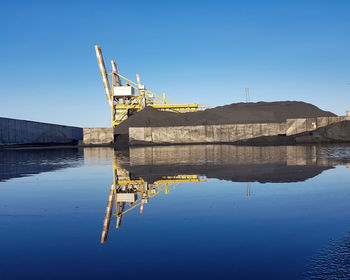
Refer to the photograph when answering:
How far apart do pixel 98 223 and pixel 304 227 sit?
→ 2.28 meters

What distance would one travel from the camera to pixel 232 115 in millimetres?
45594

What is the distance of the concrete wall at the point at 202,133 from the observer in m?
33.2

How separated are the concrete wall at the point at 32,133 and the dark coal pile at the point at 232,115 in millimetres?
10291

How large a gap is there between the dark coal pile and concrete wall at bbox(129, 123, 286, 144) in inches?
125

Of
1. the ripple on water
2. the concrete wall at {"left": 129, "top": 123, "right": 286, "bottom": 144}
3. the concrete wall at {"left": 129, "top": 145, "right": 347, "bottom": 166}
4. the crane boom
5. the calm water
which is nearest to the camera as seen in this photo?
the ripple on water

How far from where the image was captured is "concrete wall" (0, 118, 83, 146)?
33281 mm

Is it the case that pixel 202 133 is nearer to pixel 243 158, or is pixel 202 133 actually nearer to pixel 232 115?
pixel 232 115

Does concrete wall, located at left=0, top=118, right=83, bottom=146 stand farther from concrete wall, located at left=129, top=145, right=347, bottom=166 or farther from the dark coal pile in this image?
concrete wall, located at left=129, top=145, right=347, bottom=166

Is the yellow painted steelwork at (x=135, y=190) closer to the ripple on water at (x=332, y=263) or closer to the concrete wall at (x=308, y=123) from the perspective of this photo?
the ripple on water at (x=332, y=263)

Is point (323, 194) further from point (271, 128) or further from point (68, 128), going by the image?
point (68, 128)

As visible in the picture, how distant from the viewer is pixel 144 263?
8.25 feet

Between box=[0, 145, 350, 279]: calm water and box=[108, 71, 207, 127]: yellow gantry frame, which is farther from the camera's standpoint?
box=[108, 71, 207, 127]: yellow gantry frame

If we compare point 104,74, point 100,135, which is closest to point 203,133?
point 100,135

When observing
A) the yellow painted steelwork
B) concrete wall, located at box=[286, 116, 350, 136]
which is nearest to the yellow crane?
concrete wall, located at box=[286, 116, 350, 136]
